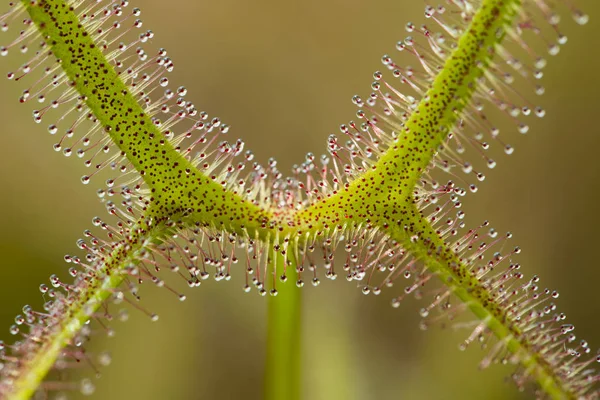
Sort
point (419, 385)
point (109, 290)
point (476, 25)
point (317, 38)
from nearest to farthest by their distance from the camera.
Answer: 1. point (476, 25)
2. point (109, 290)
3. point (419, 385)
4. point (317, 38)

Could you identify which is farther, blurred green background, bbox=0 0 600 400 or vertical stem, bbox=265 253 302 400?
blurred green background, bbox=0 0 600 400

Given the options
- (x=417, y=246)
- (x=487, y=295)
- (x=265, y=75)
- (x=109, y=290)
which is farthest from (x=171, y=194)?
(x=265, y=75)

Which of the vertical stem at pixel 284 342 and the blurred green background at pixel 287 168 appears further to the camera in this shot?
the blurred green background at pixel 287 168

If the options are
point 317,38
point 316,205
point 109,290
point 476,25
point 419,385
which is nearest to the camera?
point 476,25

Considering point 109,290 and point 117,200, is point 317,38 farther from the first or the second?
point 109,290

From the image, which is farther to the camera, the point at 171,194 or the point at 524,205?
the point at 524,205

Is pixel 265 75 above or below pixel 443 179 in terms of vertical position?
above
